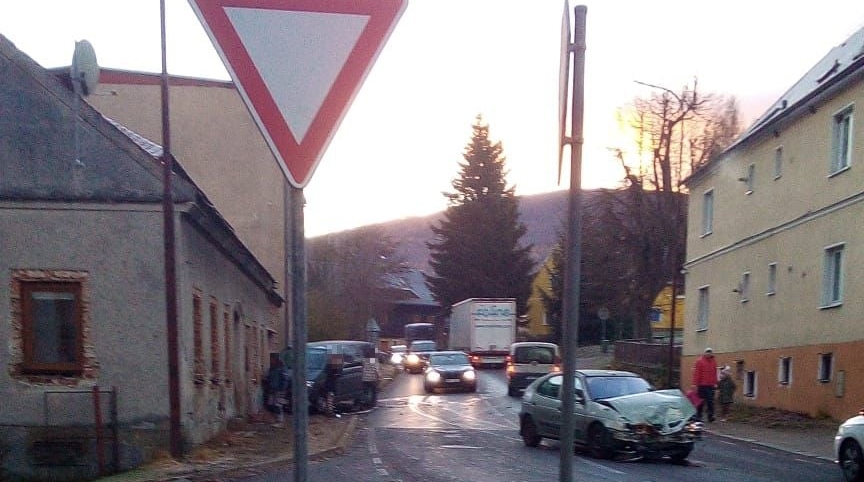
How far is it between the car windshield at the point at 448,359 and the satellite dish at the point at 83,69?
24734 mm

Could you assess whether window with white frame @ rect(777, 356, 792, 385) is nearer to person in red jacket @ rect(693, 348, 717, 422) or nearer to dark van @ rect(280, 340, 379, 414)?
person in red jacket @ rect(693, 348, 717, 422)

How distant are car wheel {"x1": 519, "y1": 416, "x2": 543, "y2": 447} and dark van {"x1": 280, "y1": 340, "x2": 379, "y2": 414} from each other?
803 cm

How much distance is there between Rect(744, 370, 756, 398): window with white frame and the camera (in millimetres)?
29688

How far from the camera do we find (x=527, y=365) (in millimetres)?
36438

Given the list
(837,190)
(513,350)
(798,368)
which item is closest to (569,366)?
(837,190)

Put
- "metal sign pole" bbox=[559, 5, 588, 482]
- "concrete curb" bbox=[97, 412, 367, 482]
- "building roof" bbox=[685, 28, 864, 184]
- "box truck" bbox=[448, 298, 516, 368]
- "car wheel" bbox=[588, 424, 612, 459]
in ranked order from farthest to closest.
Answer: "box truck" bbox=[448, 298, 516, 368] → "building roof" bbox=[685, 28, 864, 184] → "car wheel" bbox=[588, 424, 612, 459] → "concrete curb" bbox=[97, 412, 367, 482] → "metal sign pole" bbox=[559, 5, 588, 482]

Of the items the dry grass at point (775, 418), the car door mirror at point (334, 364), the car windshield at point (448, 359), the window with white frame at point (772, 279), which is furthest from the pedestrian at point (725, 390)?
the car windshield at point (448, 359)

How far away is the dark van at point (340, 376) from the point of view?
26852mm

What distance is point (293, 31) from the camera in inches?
122

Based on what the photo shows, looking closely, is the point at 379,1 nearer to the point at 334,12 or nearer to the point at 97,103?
the point at 334,12

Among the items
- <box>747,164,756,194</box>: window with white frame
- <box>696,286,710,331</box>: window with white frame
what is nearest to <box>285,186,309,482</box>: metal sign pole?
<box>747,164,756,194</box>: window with white frame

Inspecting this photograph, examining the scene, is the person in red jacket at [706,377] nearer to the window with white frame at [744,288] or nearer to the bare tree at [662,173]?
the window with white frame at [744,288]

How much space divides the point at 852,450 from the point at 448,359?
26.6m

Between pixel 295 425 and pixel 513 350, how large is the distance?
112 ft
